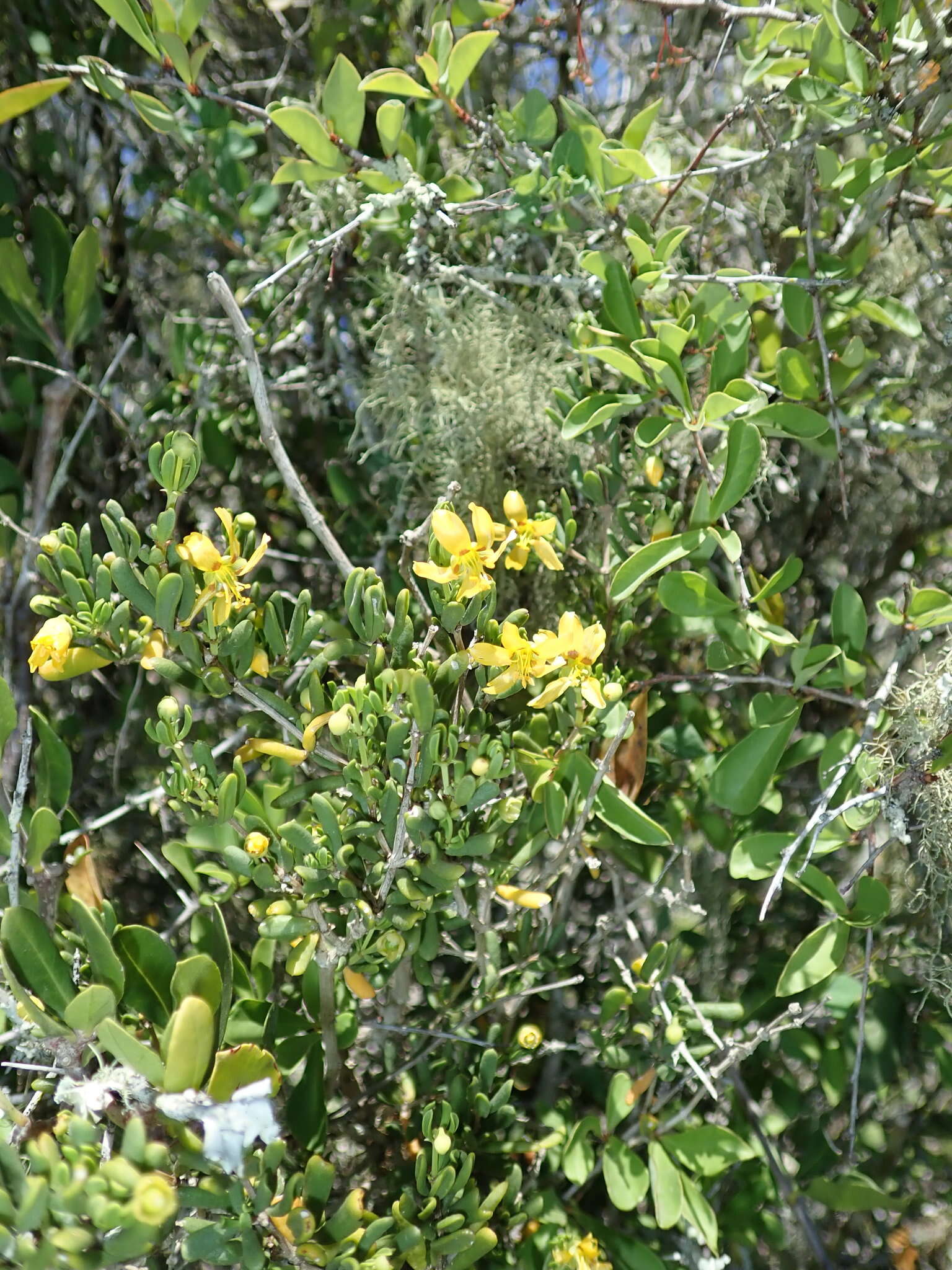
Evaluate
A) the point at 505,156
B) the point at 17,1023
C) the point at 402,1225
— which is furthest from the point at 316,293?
the point at 402,1225

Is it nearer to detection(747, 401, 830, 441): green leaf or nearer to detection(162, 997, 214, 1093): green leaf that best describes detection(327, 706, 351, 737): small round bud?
detection(162, 997, 214, 1093): green leaf

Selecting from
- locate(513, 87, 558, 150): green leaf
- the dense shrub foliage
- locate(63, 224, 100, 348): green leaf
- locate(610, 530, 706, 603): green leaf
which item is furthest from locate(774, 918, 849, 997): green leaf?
locate(63, 224, 100, 348): green leaf

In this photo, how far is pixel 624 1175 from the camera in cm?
90

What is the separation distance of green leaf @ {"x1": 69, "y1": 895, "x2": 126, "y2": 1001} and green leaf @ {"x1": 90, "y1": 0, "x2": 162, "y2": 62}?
75 centimetres

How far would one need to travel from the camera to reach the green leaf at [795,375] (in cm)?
91

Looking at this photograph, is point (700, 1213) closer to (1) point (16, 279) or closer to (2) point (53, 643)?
(2) point (53, 643)

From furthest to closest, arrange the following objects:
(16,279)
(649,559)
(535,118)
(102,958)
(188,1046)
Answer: (16,279)
(535,118)
(649,559)
(102,958)
(188,1046)

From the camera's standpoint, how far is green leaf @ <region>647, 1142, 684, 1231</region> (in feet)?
2.82

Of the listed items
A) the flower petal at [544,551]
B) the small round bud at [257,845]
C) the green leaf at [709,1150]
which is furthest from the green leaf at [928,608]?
the small round bud at [257,845]

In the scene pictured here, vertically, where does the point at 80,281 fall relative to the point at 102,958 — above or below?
above

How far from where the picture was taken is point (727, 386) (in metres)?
0.84

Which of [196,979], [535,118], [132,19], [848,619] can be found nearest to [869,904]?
[848,619]

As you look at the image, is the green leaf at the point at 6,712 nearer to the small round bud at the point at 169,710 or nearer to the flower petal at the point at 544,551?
the small round bud at the point at 169,710

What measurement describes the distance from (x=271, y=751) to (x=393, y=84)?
0.60 metres
